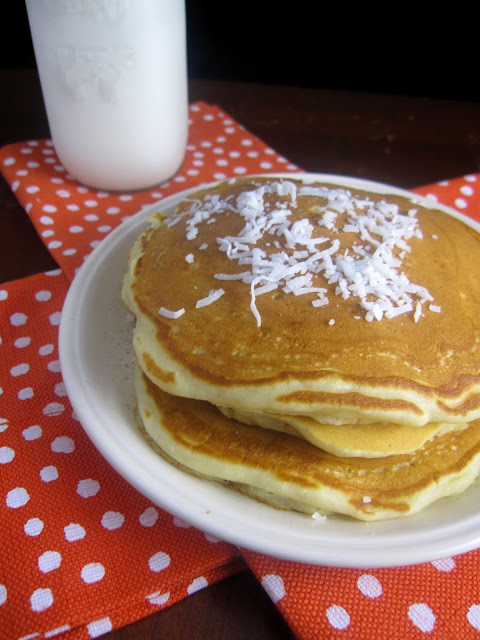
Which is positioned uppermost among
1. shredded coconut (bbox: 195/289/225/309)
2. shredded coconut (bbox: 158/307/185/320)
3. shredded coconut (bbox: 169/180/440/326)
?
shredded coconut (bbox: 169/180/440/326)

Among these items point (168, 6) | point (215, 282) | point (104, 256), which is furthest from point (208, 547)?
point (168, 6)

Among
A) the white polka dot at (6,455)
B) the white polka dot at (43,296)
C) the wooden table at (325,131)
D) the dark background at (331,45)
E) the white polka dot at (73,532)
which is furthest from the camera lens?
the dark background at (331,45)

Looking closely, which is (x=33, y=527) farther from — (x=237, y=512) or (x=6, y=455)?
(x=237, y=512)

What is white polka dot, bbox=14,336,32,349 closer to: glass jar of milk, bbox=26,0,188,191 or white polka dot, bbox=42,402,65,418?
white polka dot, bbox=42,402,65,418

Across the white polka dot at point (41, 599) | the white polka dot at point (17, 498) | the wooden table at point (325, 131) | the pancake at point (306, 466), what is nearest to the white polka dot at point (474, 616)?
the pancake at point (306, 466)

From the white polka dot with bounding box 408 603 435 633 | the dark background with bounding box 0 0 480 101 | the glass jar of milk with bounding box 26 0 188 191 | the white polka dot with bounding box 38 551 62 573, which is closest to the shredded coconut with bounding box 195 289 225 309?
the white polka dot with bounding box 38 551 62 573

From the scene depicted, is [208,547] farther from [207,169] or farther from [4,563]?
[207,169]

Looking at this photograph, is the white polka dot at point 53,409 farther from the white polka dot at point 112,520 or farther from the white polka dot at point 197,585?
the white polka dot at point 197,585
